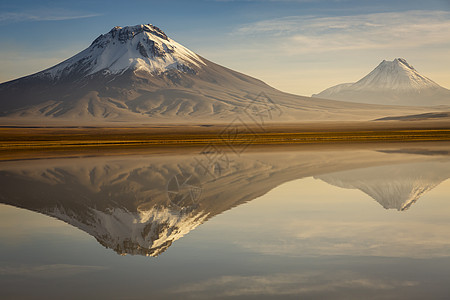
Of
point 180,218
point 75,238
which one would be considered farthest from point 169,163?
point 75,238

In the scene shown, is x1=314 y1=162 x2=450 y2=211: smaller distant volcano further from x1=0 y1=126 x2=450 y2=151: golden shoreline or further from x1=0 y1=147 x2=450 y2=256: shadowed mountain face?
x1=0 y1=126 x2=450 y2=151: golden shoreline

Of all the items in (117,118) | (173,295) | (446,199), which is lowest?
(173,295)

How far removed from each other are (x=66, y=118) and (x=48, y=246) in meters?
165

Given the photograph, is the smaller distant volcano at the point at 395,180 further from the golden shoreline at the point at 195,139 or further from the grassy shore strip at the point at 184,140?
the grassy shore strip at the point at 184,140

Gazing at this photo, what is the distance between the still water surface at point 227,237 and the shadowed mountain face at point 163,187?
63 mm

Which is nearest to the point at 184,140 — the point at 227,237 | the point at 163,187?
the point at 163,187

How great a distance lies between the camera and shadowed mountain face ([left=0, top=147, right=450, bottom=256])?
11.3 m

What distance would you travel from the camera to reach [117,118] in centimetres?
16500

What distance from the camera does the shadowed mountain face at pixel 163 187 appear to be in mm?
11258

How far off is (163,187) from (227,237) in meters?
7.18

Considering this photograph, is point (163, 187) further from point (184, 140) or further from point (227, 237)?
point (184, 140)

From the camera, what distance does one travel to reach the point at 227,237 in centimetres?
1013

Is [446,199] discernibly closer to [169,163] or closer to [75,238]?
[75,238]

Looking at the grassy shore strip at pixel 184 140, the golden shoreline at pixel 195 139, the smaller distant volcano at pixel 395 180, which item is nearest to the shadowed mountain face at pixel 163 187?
the smaller distant volcano at pixel 395 180
